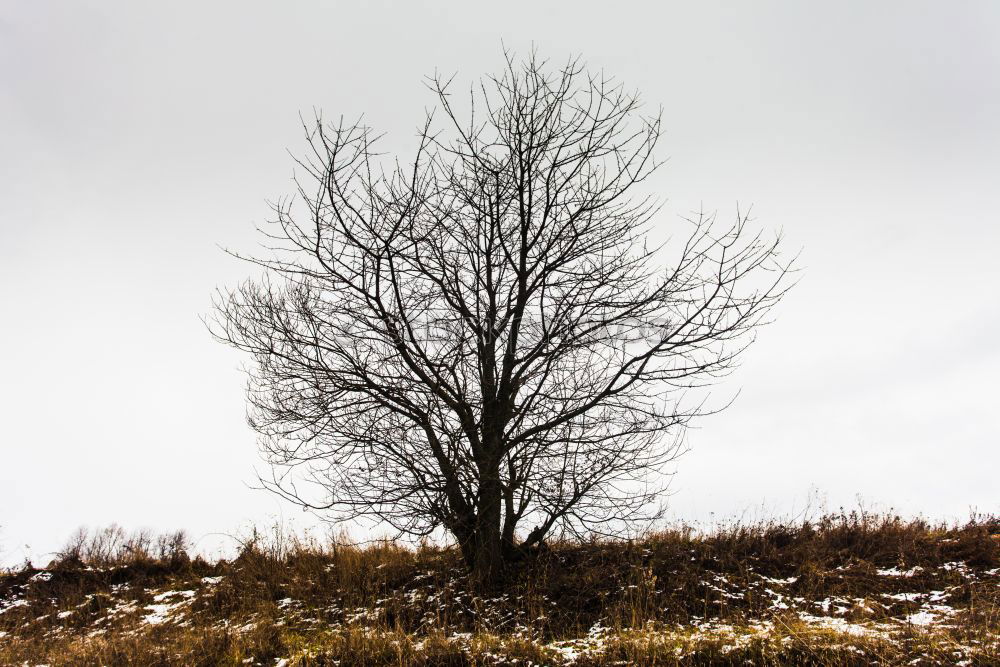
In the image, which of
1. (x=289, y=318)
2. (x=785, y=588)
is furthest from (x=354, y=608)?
(x=785, y=588)

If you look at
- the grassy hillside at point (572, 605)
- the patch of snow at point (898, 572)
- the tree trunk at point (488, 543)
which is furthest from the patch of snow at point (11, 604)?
the patch of snow at point (898, 572)

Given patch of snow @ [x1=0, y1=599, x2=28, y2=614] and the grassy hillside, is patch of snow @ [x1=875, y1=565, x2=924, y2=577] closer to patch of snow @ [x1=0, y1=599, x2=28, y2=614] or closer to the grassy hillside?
the grassy hillside

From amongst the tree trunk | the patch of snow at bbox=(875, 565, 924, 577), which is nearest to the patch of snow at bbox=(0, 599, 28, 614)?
the tree trunk

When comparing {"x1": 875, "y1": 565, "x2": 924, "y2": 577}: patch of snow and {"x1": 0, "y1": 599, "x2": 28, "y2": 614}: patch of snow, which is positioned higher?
{"x1": 875, "y1": 565, "x2": 924, "y2": 577}: patch of snow

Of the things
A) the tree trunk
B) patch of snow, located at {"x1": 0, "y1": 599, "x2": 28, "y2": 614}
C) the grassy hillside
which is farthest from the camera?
patch of snow, located at {"x1": 0, "y1": 599, "x2": 28, "y2": 614}

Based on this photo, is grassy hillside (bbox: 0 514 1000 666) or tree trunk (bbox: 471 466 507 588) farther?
tree trunk (bbox: 471 466 507 588)

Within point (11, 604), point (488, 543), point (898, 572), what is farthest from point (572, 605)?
point (11, 604)

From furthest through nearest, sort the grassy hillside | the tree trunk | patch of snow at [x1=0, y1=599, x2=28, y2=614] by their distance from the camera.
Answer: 1. patch of snow at [x1=0, y1=599, x2=28, y2=614]
2. the tree trunk
3. the grassy hillside

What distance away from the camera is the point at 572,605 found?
7113 millimetres

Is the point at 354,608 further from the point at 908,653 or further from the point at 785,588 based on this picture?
the point at 908,653

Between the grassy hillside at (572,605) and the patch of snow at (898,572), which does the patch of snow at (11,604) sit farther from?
the patch of snow at (898,572)

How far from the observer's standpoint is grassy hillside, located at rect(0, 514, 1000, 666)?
5.69 metres

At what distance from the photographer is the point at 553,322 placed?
24.7 ft

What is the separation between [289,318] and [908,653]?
22.5ft
